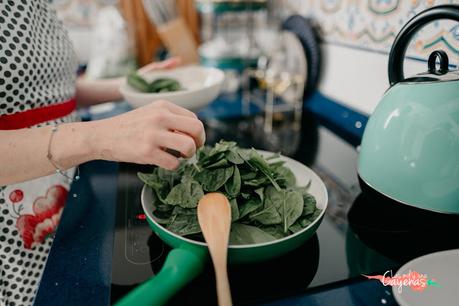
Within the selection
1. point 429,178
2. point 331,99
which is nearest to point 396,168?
point 429,178

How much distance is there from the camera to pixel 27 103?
2.13ft

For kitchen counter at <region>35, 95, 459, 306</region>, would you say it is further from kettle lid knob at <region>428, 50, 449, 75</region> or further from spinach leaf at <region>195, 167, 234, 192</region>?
kettle lid knob at <region>428, 50, 449, 75</region>

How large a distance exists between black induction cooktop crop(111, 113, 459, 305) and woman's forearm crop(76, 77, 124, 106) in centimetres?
37

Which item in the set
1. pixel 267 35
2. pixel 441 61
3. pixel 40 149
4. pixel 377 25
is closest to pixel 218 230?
pixel 40 149

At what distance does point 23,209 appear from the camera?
674mm

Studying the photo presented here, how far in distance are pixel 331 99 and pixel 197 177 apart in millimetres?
730

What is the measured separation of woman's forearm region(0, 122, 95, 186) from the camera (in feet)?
1.61

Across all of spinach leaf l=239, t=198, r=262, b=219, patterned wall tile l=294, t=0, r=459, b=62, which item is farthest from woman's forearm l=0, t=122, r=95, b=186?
patterned wall tile l=294, t=0, r=459, b=62

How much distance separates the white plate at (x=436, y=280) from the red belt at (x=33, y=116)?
2.17 ft

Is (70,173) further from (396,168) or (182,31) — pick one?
(182,31)

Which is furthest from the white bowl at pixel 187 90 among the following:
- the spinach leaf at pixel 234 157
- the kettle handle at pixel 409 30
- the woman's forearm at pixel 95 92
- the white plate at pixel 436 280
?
the white plate at pixel 436 280

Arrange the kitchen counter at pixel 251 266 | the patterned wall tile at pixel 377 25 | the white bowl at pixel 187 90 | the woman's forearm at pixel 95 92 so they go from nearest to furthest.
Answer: the kitchen counter at pixel 251 266
the patterned wall tile at pixel 377 25
the white bowl at pixel 187 90
the woman's forearm at pixel 95 92

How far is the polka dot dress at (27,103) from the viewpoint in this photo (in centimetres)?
61

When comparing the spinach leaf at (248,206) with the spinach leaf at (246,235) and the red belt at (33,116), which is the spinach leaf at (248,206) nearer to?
the spinach leaf at (246,235)
